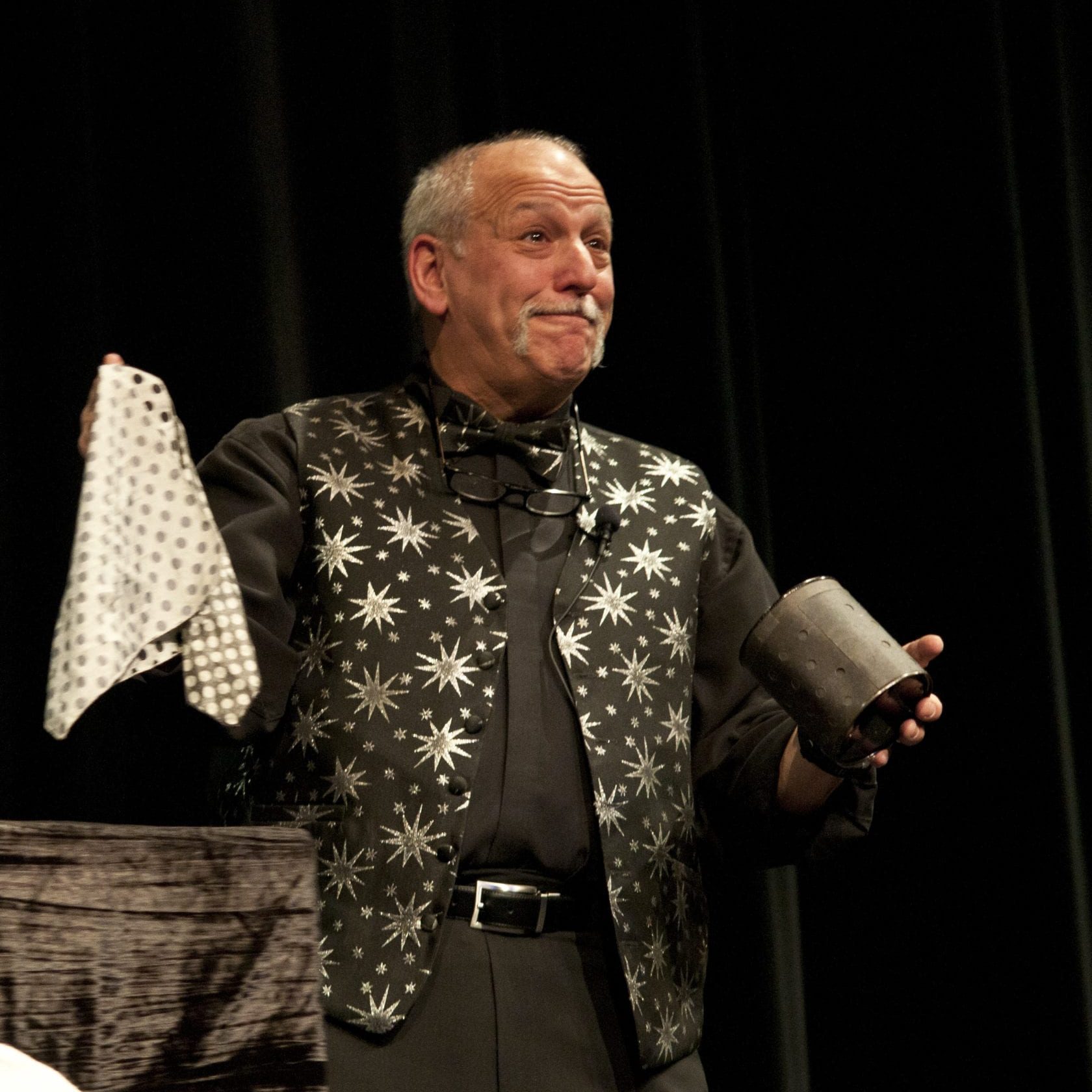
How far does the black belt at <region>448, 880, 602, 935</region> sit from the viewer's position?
64.2 inches

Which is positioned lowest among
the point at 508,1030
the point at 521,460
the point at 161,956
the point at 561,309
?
the point at 508,1030

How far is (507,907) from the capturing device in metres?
1.64

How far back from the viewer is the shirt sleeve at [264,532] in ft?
5.38

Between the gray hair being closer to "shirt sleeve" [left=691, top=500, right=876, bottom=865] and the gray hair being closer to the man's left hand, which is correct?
"shirt sleeve" [left=691, top=500, right=876, bottom=865]

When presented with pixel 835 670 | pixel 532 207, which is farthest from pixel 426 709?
pixel 532 207

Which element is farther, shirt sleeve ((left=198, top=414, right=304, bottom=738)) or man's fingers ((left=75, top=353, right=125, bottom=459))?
shirt sleeve ((left=198, top=414, right=304, bottom=738))

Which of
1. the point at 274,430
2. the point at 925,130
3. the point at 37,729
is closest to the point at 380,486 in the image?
the point at 274,430

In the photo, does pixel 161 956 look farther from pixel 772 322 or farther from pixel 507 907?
pixel 772 322

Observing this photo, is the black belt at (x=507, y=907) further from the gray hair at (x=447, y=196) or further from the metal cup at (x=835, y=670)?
the gray hair at (x=447, y=196)

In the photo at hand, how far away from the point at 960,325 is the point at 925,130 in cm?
33

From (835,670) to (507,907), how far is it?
43 cm

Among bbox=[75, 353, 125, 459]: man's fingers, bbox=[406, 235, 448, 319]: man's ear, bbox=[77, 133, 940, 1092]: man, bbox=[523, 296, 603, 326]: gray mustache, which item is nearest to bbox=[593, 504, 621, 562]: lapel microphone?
bbox=[77, 133, 940, 1092]: man

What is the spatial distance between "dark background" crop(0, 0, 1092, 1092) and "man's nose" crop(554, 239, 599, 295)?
40 centimetres

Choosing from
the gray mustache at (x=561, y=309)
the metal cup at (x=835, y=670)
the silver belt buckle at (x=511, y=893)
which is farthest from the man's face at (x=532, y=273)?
the silver belt buckle at (x=511, y=893)
